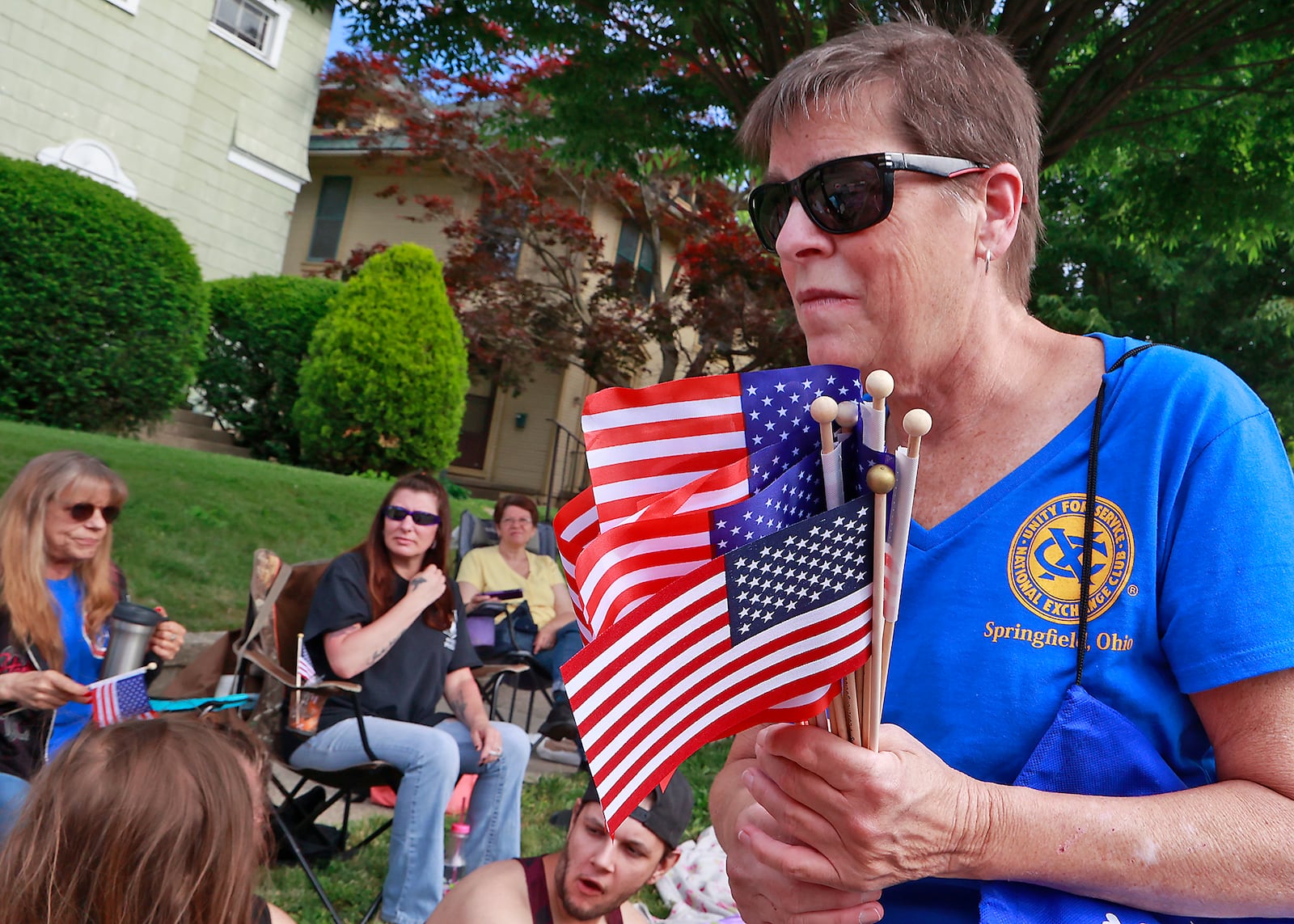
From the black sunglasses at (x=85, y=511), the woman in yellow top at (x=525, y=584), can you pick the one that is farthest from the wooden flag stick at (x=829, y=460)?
the woman in yellow top at (x=525, y=584)

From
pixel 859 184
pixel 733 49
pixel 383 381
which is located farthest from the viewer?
pixel 383 381

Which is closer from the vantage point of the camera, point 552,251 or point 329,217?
point 552,251

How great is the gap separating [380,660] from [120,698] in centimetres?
156

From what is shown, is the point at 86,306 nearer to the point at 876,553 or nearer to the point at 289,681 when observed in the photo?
the point at 289,681

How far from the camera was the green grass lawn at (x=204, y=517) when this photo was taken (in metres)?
7.71

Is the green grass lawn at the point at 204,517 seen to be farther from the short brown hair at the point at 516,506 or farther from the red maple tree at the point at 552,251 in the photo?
the red maple tree at the point at 552,251

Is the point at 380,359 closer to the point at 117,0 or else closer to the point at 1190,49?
the point at 117,0

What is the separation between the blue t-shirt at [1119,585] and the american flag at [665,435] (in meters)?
0.41

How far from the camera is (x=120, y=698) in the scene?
3.84 meters

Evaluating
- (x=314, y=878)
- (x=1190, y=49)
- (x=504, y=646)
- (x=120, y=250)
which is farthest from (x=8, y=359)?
(x=1190, y=49)

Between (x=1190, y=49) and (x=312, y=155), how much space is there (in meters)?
19.1

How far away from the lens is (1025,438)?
142cm

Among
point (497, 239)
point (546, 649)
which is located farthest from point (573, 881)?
point (497, 239)

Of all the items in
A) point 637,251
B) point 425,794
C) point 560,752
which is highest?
point 637,251
